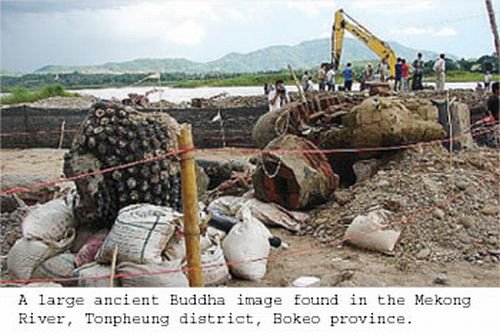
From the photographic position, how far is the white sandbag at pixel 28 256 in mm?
4051

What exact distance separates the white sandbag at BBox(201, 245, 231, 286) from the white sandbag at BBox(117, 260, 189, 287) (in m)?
0.25

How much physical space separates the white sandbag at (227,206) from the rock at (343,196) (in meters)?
0.86

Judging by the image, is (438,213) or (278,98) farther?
(278,98)

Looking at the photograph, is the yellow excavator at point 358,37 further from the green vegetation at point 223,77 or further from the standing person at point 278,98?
the standing person at point 278,98

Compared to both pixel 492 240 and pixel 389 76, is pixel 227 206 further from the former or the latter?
pixel 389 76

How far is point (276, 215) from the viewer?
539 centimetres

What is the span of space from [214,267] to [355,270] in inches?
40.9

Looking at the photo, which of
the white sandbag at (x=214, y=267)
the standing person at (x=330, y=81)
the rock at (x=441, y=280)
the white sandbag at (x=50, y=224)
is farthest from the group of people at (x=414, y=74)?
the white sandbag at (x=214, y=267)

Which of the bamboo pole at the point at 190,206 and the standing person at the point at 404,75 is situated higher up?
the standing person at the point at 404,75

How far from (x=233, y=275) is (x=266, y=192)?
1601 millimetres

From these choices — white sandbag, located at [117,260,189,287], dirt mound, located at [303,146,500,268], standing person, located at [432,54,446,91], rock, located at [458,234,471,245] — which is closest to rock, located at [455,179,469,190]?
dirt mound, located at [303,146,500,268]

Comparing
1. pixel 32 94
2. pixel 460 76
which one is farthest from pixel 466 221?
pixel 460 76

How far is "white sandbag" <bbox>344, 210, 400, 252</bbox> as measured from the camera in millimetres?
4637

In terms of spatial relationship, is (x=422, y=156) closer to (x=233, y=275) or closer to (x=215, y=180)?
(x=215, y=180)
